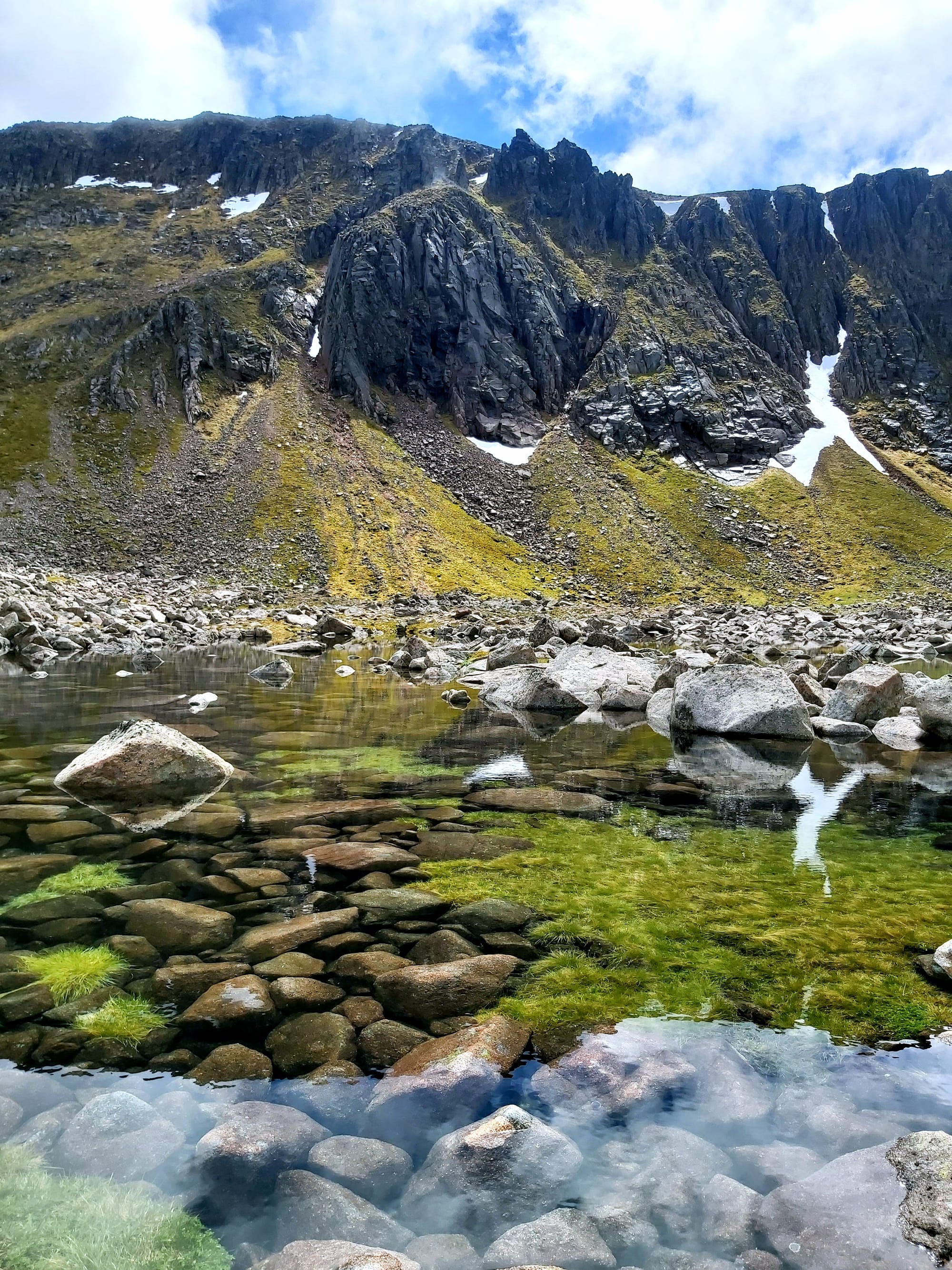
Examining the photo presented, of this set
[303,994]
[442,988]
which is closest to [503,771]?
[442,988]

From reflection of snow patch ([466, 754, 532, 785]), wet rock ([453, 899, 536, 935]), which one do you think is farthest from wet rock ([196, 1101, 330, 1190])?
reflection of snow patch ([466, 754, 532, 785])

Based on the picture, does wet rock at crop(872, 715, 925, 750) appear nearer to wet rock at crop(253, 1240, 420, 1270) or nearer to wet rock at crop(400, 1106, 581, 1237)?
wet rock at crop(400, 1106, 581, 1237)

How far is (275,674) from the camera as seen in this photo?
26172 mm

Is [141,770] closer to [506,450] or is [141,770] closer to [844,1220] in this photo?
[844,1220]

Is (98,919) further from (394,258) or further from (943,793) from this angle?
(394,258)

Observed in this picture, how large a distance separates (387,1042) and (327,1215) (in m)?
1.35

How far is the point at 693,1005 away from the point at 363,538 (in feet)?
260

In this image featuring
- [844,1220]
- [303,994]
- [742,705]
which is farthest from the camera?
[742,705]

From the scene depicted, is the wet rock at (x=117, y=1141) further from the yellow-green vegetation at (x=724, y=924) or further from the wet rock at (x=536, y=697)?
the wet rock at (x=536, y=697)

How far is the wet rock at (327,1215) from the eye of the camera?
3.04 meters

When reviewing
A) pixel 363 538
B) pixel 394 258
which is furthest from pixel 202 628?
pixel 394 258

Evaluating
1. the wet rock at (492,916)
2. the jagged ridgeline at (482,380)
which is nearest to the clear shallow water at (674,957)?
the wet rock at (492,916)

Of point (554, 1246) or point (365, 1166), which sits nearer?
point (554, 1246)

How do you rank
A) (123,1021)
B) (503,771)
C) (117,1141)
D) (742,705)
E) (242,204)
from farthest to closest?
(242,204) → (742,705) → (503,771) → (123,1021) → (117,1141)
